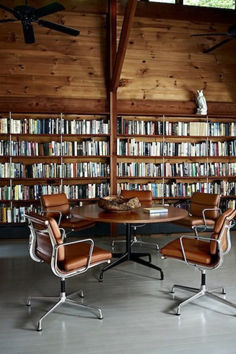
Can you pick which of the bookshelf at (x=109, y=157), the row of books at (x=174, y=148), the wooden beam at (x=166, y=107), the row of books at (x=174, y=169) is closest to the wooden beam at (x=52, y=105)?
the bookshelf at (x=109, y=157)

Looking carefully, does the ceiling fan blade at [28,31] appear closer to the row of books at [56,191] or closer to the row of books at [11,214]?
the row of books at [56,191]

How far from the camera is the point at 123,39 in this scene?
516cm

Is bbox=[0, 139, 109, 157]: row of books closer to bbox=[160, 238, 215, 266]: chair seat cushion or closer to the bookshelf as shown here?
the bookshelf

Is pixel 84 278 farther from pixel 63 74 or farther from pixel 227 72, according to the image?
pixel 227 72

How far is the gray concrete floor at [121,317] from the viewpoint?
2.49 m

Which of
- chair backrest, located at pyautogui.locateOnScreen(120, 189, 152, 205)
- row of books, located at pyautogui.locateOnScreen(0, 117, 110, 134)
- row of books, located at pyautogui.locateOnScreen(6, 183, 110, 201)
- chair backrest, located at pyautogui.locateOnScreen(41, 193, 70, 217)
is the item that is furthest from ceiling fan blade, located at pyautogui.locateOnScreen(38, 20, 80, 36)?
row of books, located at pyautogui.locateOnScreen(6, 183, 110, 201)

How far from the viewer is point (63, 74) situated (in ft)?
20.1

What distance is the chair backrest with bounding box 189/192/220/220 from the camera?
4820 millimetres

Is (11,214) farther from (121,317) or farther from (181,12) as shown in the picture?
(181,12)

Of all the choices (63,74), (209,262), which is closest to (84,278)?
(209,262)

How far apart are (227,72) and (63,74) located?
303cm

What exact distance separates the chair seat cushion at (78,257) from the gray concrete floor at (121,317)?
444 mm

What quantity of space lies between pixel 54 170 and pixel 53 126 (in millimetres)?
722

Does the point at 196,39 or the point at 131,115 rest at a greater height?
the point at 196,39
